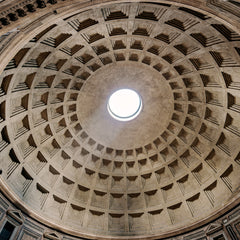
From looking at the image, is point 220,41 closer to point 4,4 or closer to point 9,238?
point 4,4

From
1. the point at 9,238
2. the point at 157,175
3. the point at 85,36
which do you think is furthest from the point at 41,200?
the point at 85,36

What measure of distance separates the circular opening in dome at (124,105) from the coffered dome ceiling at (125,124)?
90cm

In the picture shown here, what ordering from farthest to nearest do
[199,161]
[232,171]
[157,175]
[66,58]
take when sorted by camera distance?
[157,175]
[199,161]
[232,171]
[66,58]

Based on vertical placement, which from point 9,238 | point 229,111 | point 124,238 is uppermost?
point 229,111

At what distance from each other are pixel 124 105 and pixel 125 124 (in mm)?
3073

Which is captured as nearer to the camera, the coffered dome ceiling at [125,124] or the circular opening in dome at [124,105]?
the coffered dome ceiling at [125,124]

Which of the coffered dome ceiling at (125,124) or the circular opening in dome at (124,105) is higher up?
the circular opening in dome at (124,105)

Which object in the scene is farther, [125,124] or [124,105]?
[124,105]

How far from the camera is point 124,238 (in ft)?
69.8

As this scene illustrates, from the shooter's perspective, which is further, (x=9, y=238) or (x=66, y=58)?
(x=66, y=58)

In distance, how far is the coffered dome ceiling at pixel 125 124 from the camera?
1700cm

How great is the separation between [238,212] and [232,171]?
11.9 feet

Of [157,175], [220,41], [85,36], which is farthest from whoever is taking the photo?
[157,175]

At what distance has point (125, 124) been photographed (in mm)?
24859
